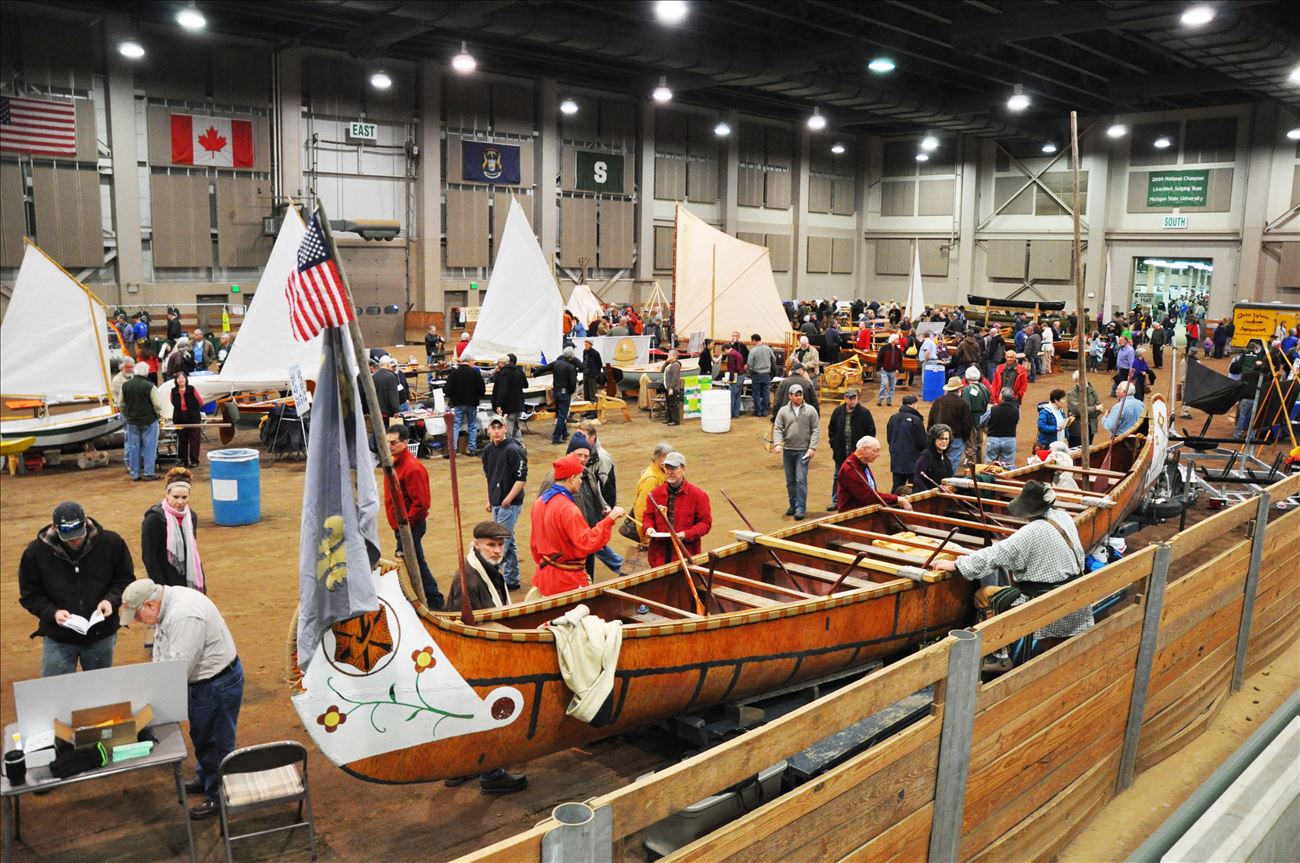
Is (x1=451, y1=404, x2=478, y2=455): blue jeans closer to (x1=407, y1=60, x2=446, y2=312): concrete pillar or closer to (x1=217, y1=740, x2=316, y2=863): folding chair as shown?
(x1=217, y1=740, x2=316, y2=863): folding chair

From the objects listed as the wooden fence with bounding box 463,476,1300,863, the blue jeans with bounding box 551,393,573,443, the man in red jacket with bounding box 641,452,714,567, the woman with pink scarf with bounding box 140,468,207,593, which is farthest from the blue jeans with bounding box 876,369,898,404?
the woman with pink scarf with bounding box 140,468,207,593

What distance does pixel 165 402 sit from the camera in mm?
16438

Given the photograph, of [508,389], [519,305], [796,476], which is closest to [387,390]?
[508,389]

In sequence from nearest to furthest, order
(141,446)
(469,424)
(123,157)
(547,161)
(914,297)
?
(141,446), (469,424), (123,157), (914,297), (547,161)

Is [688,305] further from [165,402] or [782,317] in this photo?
[165,402]

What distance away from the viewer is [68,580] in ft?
21.2

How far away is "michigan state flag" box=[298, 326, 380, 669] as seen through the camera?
491 centimetres

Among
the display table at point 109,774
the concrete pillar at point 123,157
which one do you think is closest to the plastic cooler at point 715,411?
the display table at point 109,774

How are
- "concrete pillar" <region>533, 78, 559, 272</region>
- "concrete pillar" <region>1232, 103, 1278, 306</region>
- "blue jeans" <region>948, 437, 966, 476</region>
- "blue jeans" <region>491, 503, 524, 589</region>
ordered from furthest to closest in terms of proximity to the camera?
"concrete pillar" <region>1232, 103, 1278, 306</region>, "concrete pillar" <region>533, 78, 559, 272</region>, "blue jeans" <region>948, 437, 966, 476</region>, "blue jeans" <region>491, 503, 524, 589</region>

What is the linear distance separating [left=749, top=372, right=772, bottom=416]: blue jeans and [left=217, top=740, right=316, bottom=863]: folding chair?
54.3ft

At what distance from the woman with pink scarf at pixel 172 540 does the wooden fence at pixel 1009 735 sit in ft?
15.8

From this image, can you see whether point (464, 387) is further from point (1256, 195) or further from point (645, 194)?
point (1256, 195)

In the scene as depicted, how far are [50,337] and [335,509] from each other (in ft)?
39.8

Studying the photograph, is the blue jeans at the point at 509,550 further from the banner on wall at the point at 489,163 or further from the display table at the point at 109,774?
the banner on wall at the point at 489,163
